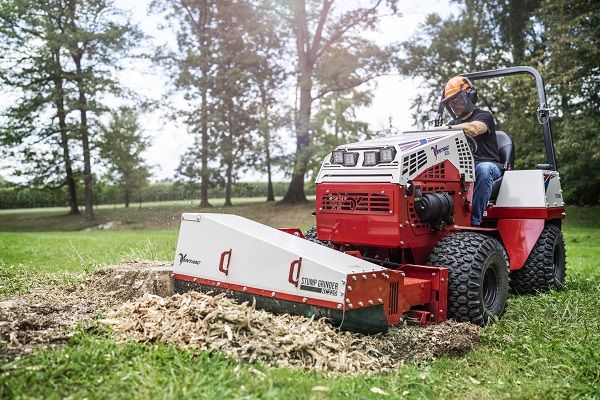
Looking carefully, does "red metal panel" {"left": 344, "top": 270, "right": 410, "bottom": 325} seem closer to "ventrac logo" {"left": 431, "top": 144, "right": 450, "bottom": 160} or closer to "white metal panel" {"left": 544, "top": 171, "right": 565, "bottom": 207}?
"ventrac logo" {"left": 431, "top": 144, "right": 450, "bottom": 160}

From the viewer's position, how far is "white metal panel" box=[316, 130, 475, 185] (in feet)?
17.7

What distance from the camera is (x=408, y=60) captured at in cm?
2384

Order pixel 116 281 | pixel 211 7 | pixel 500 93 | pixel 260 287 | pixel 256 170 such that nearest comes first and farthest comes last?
pixel 260 287, pixel 116 281, pixel 500 93, pixel 256 170, pixel 211 7

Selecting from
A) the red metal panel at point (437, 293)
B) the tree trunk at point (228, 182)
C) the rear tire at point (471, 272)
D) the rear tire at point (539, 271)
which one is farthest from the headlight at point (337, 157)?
the tree trunk at point (228, 182)

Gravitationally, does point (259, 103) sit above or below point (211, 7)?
below

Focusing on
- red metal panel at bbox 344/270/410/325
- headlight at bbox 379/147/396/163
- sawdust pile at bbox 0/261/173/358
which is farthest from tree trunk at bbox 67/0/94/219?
red metal panel at bbox 344/270/410/325

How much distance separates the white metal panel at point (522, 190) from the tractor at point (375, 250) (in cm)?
81

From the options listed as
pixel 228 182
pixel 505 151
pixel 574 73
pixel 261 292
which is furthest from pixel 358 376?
pixel 228 182

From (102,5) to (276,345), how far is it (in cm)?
2492

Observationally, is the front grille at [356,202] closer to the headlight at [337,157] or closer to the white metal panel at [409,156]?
the white metal panel at [409,156]

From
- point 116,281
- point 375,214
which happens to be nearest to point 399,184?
point 375,214

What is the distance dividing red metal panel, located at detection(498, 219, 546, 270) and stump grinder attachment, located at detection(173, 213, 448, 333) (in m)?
1.95

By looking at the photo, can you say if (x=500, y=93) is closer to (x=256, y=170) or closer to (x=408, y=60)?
(x=408, y=60)

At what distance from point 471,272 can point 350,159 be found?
1.44 metres
